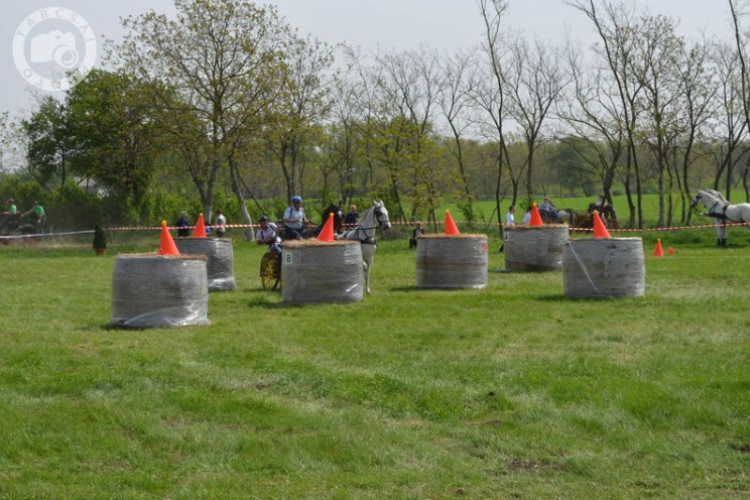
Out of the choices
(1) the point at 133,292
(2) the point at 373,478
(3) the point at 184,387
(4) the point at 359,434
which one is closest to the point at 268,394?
(3) the point at 184,387

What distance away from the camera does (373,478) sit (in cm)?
692

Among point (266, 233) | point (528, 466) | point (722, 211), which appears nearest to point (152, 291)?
point (266, 233)

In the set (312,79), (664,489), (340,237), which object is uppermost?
(312,79)

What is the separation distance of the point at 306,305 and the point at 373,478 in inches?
398

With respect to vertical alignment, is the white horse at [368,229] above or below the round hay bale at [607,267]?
above

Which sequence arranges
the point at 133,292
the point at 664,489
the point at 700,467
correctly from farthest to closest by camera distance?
the point at 133,292 → the point at 700,467 → the point at 664,489

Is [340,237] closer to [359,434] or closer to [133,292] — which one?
[133,292]

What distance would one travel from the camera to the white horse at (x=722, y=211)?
1356 inches

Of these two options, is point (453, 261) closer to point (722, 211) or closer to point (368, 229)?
point (368, 229)

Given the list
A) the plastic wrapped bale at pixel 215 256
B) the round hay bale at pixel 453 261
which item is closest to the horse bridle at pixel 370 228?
the round hay bale at pixel 453 261

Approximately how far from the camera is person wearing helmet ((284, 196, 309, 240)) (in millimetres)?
22141

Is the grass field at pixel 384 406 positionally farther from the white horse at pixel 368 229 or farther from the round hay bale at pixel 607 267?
the white horse at pixel 368 229

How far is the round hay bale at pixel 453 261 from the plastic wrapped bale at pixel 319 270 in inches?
139

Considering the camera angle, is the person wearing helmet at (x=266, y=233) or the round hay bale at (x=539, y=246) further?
the round hay bale at (x=539, y=246)
